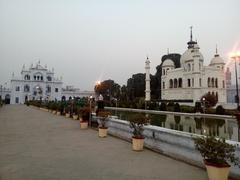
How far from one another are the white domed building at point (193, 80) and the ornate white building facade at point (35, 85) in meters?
47.9

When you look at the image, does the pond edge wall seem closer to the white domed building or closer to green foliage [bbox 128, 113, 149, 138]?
green foliage [bbox 128, 113, 149, 138]

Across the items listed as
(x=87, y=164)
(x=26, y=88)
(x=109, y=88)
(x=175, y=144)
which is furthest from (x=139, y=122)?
(x=26, y=88)

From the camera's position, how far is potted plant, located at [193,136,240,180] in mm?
4941

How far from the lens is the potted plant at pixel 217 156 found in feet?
16.2

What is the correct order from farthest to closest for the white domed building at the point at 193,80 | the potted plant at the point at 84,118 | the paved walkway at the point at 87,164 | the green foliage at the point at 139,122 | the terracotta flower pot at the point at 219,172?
the white domed building at the point at 193,80 < the potted plant at the point at 84,118 < the green foliage at the point at 139,122 < the paved walkway at the point at 87,164 < the terracotta flower pot at the point at 219,172

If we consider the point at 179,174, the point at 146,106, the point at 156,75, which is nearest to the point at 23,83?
the point at 156,75

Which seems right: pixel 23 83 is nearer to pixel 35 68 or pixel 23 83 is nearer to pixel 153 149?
pixel 35 68

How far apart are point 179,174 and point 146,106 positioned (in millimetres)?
33068

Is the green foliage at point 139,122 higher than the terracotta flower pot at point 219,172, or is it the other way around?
the green foliage at point 139,122

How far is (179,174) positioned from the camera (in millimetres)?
5793

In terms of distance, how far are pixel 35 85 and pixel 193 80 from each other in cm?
6124

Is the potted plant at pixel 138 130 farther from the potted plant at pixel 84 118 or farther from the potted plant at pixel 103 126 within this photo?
the potted plant at pixel 84 118

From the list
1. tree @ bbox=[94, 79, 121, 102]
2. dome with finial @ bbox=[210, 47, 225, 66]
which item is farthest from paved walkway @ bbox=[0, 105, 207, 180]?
tree @ bbox=[94, 79, 121, 102]

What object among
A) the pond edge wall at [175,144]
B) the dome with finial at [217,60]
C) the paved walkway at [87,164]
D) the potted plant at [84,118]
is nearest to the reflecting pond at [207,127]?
the potted plant at [84,118]
